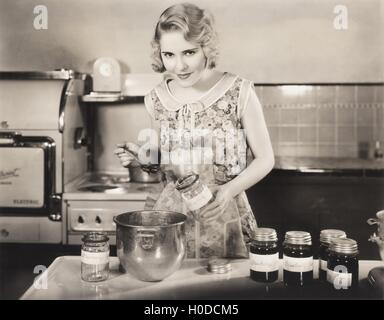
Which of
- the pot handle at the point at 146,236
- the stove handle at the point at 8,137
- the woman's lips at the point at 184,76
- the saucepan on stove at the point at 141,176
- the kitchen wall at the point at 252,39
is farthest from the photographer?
the kitchen wall at the point at 252,39

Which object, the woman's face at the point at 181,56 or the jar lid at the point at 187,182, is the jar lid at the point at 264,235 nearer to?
the jar lid at the point at 187,182

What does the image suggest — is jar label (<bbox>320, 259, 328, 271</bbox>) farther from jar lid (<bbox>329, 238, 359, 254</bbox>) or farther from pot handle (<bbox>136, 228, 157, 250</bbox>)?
pot handle (<bbox>136, 228, 157, 250</bbox>)

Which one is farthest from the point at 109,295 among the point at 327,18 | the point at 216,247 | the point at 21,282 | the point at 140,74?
the point at 327,18

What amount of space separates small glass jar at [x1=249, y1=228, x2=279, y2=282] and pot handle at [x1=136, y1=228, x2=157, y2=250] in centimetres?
24

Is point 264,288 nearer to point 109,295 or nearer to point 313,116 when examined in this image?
point 109,295

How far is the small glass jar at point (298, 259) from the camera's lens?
1163mm

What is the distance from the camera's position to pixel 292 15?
10.0 feet

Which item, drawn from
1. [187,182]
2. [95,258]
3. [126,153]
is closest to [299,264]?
[187,182]

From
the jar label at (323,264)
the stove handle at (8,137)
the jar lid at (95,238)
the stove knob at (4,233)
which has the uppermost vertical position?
the stove handle at (8,137)

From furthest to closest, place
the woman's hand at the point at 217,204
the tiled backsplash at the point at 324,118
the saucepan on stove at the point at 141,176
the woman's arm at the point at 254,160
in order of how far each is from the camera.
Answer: the tiled backsplash at the point at 324,118 → the saucepan on stove at the point at 141,176 → the woman's arm at the point at 254,160 → the woman's hand at the point at 217,204

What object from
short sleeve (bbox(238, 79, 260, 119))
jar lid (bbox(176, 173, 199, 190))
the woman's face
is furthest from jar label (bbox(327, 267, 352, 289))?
the woman's face

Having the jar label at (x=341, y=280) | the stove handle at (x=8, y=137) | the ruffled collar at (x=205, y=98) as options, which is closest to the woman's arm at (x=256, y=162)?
the ruffled collar at (x=205, y=98)

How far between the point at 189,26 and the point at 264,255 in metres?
0.78

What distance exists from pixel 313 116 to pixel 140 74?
1115 millimetres
